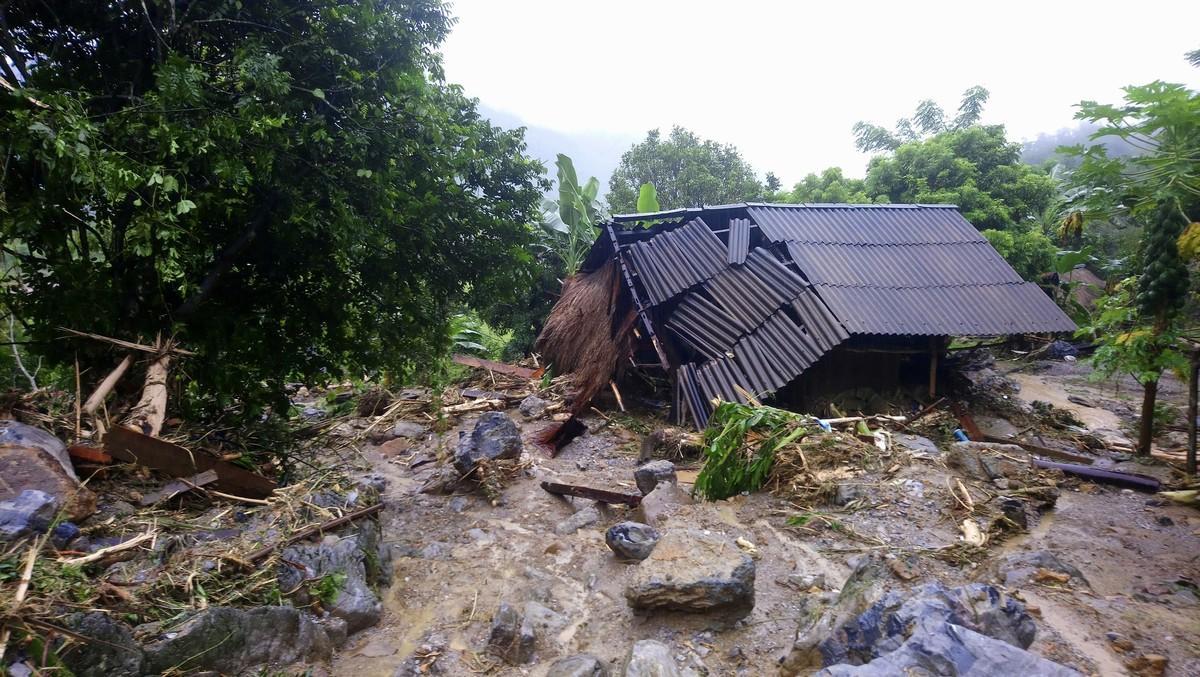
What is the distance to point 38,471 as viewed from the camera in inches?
134

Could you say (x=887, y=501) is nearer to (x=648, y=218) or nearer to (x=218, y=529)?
(x=218, y=529)

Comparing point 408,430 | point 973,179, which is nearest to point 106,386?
point 408,430

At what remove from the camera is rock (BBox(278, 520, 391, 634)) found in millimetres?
3857

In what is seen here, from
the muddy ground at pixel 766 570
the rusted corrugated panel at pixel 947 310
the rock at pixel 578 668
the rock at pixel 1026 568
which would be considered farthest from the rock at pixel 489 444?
the rock at pixel 1026 568

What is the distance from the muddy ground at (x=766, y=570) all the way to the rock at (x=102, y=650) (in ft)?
3.83

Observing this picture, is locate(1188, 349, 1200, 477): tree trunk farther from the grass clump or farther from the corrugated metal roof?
the corrugated metal roof

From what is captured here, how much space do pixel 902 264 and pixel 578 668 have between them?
871 cm

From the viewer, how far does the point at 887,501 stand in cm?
529

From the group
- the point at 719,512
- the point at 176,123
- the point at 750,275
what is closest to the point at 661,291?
the point at 750,275

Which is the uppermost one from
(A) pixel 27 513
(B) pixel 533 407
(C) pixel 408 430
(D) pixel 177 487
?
(A) pixel 27 513

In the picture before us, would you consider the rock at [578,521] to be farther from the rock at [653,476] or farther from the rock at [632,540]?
the rock at [632,540]

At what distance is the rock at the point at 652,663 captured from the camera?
3137mm

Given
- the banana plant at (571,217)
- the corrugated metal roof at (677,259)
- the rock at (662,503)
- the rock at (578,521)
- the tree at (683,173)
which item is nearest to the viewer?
the rock at (662,503)

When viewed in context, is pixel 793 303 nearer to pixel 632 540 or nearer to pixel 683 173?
pixel 632 540
